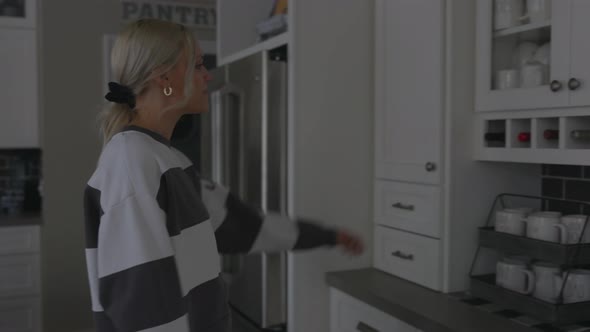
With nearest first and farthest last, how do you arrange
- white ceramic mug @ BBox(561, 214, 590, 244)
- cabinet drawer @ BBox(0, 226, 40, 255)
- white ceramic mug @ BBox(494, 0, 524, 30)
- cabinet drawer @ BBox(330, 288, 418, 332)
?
white ceramic mug @ BBox(561, 214, 590, 244) → white ceramic mug @ BBox(494, 0, 524, 30) → cabinet drawer @ BBox(330, 288, 418, 332) → cabinet drawer @ BBox(0, 226, 40, 255)

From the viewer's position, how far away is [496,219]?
5.76 ft

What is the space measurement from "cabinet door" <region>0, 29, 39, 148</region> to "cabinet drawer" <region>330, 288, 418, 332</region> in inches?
88.5

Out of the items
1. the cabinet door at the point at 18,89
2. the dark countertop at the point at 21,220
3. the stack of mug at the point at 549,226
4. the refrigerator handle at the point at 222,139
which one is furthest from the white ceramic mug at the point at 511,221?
the cabinet door at the point at 18,89

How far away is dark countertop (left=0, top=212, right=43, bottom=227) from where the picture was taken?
129 inches

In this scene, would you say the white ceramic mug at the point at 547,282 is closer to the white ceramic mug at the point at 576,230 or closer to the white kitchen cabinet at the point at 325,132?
the white ceramic mug at the point at 576,230

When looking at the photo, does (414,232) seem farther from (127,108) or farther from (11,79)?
(11,79)

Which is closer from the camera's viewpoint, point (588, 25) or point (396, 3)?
point (588, 25)

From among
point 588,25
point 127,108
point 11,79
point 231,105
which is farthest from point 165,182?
point 11,79

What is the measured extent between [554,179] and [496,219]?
0.29m

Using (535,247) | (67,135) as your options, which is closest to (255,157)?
(535,247)

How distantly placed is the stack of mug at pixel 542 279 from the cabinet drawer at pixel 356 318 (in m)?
0.30

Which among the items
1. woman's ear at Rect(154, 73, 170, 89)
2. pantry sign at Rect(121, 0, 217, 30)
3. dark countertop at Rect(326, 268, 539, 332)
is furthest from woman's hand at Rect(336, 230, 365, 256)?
pantry sign at Rect(121, 0, 217, 30)

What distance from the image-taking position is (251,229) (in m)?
1.53

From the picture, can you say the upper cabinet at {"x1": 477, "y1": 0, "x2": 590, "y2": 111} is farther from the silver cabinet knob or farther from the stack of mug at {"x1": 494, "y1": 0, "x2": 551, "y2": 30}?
the silver cabinet knob
